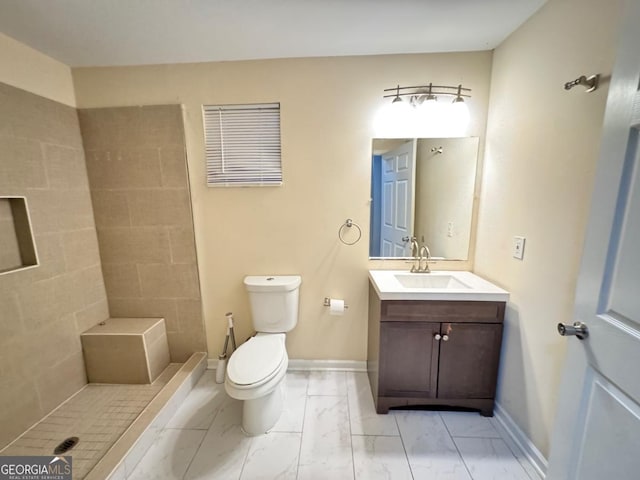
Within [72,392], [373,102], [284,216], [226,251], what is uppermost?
[373,102]

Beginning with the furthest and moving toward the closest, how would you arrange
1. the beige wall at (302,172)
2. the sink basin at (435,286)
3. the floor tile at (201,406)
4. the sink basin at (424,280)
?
the sink basin at (424,280) → the beige wall at (302,172) → the floor tile at (201,406) → the sink basin at (435,286)

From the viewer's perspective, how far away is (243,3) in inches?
49.6

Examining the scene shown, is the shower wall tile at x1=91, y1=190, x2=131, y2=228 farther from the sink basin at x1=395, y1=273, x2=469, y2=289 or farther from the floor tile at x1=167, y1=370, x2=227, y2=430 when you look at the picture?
the sink basin at x1=395, y1=273, x2=469, y2=289

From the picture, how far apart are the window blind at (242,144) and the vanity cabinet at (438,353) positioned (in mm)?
1234

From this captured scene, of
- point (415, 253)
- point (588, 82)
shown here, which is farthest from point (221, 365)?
point (588, 82)

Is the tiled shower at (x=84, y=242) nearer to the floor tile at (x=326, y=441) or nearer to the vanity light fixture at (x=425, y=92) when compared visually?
the floor tile at (x=326, y=441)

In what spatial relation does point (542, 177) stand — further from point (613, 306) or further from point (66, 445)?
point (66, 445)

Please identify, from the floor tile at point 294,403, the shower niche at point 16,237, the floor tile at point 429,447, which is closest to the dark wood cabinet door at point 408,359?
the floor tile at point 429,447

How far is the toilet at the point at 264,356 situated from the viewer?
4.63 feet

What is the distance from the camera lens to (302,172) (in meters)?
1.86

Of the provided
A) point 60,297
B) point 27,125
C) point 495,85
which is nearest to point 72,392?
point 60,297

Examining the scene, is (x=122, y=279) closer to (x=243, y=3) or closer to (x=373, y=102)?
(x=243, y=3)

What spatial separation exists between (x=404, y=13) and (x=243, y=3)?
0.82 meters

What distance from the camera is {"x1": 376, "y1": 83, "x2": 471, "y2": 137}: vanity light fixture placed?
1718 mm
